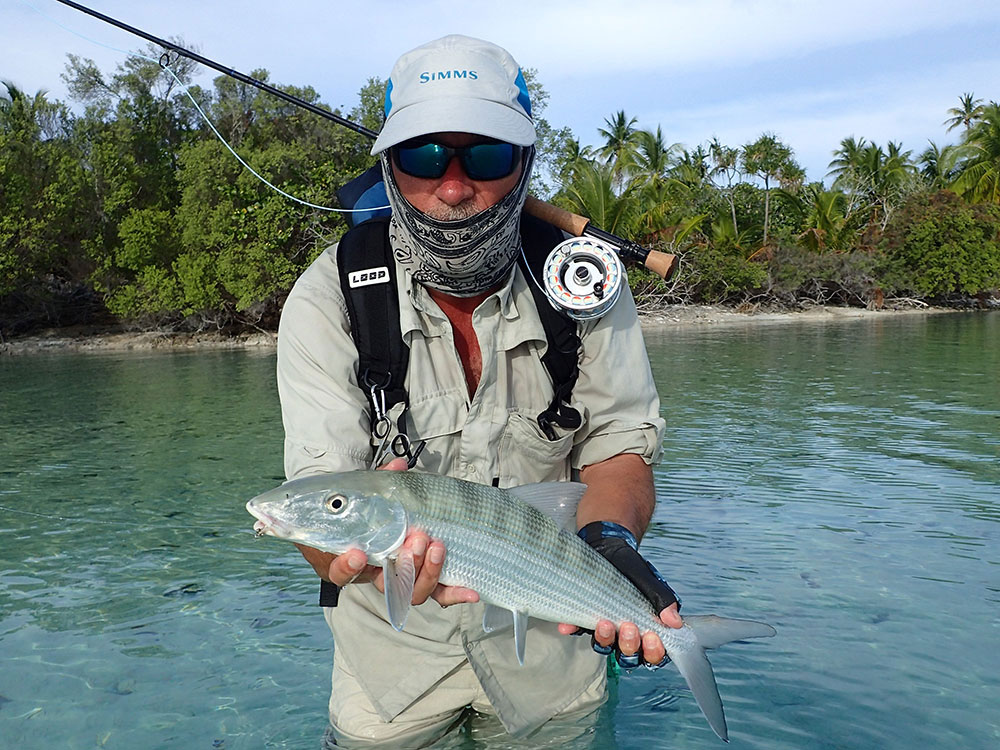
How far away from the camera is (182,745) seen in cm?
446

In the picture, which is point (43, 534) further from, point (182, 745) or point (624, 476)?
point (624, 476)

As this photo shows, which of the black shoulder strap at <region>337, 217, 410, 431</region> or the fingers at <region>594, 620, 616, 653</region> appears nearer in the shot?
the fingers at <region>594, 620, 616, 653</region>

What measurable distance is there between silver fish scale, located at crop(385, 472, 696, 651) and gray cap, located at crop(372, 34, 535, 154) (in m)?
1.22

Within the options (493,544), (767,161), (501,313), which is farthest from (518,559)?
(767,161)

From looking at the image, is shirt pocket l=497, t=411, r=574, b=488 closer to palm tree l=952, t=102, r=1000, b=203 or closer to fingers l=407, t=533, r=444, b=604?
fingers l=407, t=533, r=444, b=604

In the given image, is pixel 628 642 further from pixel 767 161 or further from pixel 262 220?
pixel 767 161

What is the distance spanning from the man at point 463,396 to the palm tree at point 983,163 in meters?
55.6

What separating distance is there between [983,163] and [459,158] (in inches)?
2250

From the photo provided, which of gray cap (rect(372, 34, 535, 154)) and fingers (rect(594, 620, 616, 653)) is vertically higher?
gray cap (rect(372, 34, 535, 154))

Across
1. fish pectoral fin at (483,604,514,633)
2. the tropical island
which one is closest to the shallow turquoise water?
fish pectoral fin at (483,604,514,633)

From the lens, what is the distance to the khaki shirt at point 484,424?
3.35 meters

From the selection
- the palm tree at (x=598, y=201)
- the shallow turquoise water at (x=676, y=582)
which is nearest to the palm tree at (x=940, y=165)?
the palm tree at (x=598, y=201)

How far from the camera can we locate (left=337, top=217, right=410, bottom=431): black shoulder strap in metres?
3.29

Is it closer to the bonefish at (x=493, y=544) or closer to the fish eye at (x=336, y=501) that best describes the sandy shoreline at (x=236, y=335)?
the bonefish at (x=493, y=544)
